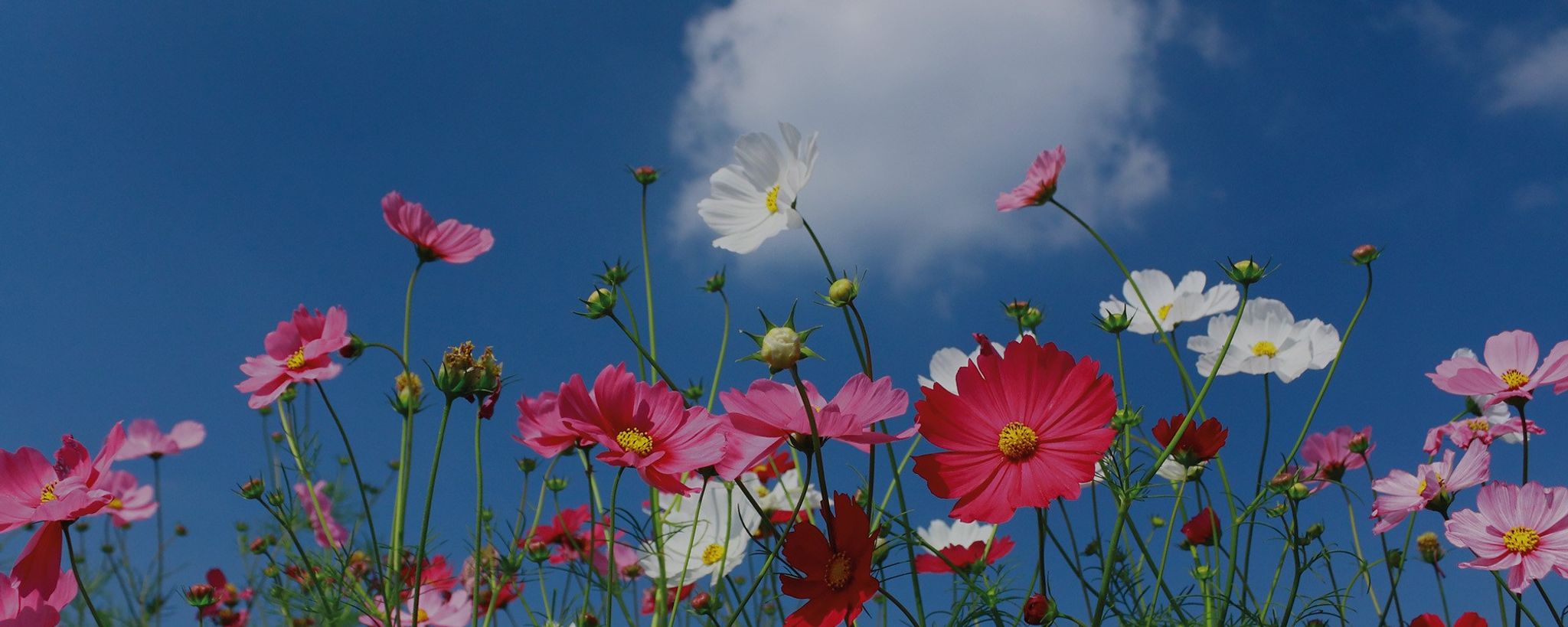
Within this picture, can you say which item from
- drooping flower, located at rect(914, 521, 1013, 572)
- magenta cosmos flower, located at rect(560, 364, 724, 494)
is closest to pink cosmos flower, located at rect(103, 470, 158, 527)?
drooping flower, located at rect(914, 521, 1013, 572)

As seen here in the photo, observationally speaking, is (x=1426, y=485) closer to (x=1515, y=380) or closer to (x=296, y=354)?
(x=1515, y=380)

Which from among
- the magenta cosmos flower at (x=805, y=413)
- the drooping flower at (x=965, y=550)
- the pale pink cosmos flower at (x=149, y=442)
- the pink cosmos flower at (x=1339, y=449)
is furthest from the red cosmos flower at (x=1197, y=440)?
the pale pink cosmos flower at (x=149, y=442)

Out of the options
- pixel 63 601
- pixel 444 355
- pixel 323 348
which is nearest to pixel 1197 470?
pixel 444 355

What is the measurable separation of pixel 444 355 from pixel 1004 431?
53cm

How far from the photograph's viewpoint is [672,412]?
0.92 metres

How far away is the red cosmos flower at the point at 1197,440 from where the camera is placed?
1.07 m

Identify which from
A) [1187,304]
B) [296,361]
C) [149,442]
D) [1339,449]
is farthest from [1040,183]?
[149,442]

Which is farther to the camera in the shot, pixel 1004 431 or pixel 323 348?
pixel 323 348

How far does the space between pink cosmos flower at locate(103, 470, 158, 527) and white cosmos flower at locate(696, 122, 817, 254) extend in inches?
86.9

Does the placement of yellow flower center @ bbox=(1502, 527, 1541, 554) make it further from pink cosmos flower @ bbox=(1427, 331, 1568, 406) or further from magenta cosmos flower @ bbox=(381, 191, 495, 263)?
magenta cosmos flower @ bbox=(381, 191, 495, 263)

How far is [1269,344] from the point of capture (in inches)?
70.9

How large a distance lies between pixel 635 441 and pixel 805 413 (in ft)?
0.67

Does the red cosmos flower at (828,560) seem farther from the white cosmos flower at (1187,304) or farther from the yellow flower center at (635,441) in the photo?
the white cosmos flower at (1187,304)

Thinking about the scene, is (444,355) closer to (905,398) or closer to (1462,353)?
(905,398)
